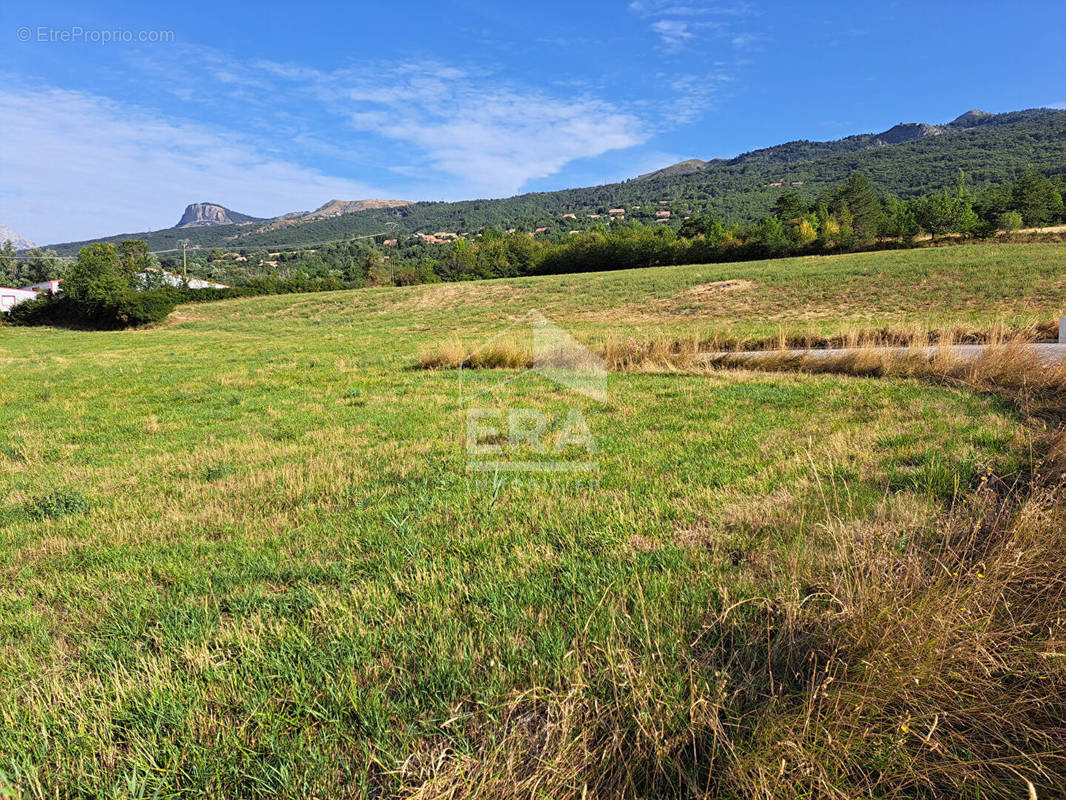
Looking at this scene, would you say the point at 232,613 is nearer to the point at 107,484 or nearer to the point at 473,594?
the point at 473,594

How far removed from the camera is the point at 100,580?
11.1 ft

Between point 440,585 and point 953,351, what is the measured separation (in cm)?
1053

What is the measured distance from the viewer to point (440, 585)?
119 inches

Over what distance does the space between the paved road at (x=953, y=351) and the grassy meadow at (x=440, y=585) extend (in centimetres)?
227

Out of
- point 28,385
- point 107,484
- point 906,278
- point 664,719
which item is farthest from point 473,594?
point 906,278

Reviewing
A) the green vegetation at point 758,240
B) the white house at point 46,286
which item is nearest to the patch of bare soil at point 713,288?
the green vegetation at point 758,240

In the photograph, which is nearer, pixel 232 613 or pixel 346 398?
pixel 232 613

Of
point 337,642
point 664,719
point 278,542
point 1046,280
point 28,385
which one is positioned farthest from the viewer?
point 1046,280

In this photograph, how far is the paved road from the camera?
8.40 metres

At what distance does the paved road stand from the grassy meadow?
7.44 ft

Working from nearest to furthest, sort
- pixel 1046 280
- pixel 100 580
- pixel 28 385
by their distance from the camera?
pixel 100 580 → pixel 28 385 → pixel 1046 280

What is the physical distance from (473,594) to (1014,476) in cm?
454

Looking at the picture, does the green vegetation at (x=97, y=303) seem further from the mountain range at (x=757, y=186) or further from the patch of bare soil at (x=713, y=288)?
the mountain range at (x=757, y=186)

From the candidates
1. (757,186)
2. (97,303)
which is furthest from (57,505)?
(757,186)
